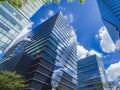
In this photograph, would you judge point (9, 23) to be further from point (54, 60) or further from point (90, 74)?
point (90, 74)

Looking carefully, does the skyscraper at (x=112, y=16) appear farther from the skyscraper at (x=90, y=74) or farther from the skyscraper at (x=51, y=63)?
the skyscraper at (x=90, y=74)

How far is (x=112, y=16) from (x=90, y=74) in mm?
51559

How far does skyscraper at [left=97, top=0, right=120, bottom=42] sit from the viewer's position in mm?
77312

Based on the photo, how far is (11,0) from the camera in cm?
585

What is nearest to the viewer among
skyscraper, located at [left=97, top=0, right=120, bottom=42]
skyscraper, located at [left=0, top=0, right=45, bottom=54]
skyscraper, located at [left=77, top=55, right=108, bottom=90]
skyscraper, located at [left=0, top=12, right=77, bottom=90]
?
skyscraper, located at [left=0, top=0, right=45, bottom=54]

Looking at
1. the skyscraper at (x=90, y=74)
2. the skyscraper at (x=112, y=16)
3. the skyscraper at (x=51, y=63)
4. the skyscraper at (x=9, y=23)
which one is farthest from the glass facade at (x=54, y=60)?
the skyscraper at (x=90, y=74)

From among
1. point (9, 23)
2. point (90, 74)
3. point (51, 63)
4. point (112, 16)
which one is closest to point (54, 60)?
point (51, 63)

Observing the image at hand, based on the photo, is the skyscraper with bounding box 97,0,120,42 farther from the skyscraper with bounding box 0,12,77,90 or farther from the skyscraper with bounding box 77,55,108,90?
the skyscraper with bounding box 77,55,108,90

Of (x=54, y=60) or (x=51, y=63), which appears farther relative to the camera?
(x=54, y=60)

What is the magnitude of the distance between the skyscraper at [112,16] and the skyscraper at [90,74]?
3904 cm

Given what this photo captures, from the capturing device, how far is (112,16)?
265 feet

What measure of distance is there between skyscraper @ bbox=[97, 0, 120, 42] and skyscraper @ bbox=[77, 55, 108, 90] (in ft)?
128

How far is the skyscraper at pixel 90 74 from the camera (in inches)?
4193

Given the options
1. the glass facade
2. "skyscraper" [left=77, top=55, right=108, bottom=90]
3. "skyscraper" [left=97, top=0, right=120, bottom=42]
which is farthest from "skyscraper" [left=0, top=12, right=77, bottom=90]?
"skyscraper" [left=77, top=55, right=108, bottom=90]
